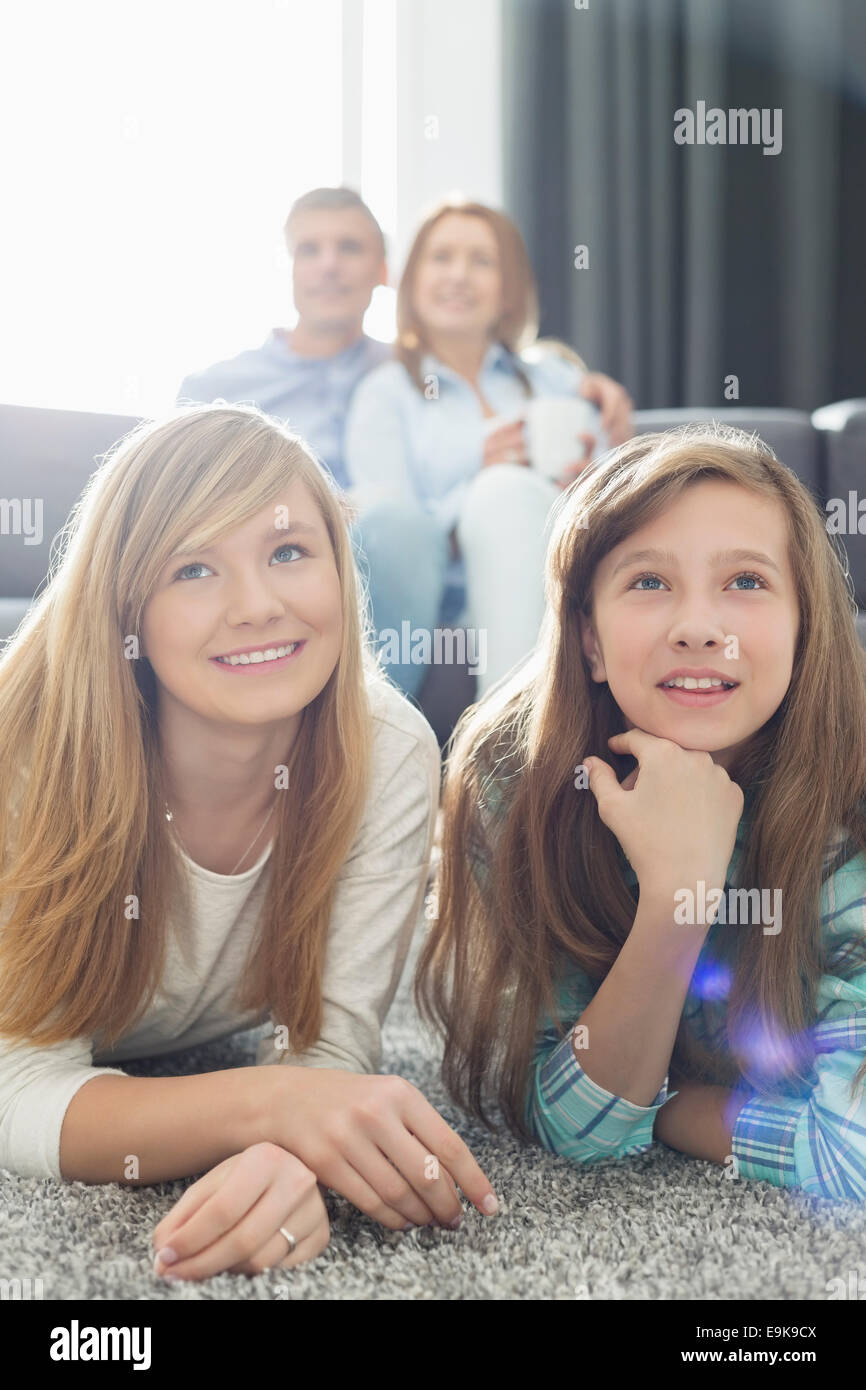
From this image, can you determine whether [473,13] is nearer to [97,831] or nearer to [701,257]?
[701,257]

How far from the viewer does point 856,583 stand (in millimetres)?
1960

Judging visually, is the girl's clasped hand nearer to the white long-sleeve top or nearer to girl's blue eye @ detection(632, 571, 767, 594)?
the white long-sleeve top

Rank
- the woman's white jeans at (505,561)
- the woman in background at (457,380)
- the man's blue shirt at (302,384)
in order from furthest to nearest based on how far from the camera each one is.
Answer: the man's blue shirt at (302,384)
the woman in background at (457,380)
the woman's white jeans at (505,561)

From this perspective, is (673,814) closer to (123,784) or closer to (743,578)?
(743,578)

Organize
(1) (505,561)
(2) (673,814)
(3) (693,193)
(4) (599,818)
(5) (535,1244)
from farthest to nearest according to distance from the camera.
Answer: (3) (693,193), (1) (505,561), (4) (599,818), (2) (673,814), (5) (535,1244)

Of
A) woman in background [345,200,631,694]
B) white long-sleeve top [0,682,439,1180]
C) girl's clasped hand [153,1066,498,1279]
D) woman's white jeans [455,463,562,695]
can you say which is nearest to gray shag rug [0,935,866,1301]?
girl's clasped hand [153,1066,498,1279]

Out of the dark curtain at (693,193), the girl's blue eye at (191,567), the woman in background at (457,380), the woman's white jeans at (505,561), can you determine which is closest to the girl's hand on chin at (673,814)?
the girl's blue eye at (191,567)

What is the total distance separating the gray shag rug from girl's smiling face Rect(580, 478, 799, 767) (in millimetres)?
315

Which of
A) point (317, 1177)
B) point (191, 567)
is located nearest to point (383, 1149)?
point (317, 1177)

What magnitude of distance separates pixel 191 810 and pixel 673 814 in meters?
0.40

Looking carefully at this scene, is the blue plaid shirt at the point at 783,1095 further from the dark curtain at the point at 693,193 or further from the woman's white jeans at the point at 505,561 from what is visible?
the dark curtain at the point at 693,193

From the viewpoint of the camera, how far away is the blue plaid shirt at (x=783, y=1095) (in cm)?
79

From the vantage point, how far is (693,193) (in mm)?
2895
